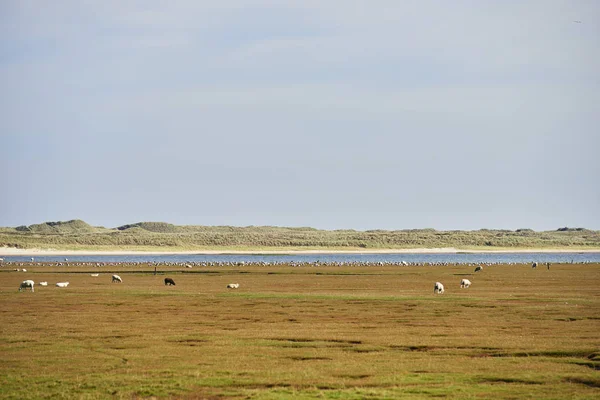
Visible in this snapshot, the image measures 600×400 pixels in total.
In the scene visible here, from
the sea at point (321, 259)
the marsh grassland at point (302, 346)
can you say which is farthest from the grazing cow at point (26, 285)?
the sea at point (321, 259)

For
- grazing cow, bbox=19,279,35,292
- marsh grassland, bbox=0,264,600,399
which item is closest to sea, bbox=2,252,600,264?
grazing cow, bbox=19,279,35,292

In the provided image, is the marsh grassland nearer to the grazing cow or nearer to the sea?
the grazing cow

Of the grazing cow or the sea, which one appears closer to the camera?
the grazing cow

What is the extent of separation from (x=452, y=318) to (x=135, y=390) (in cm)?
1847

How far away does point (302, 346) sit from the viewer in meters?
26.8

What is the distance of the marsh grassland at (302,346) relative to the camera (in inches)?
798

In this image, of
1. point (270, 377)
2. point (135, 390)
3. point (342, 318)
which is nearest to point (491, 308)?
point (342, 318)

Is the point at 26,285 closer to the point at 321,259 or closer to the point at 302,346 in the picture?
the point at 302,346

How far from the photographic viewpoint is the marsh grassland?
20.3 meters

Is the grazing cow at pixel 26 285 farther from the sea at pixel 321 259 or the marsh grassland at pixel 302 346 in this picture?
the sea at pixel 321 259

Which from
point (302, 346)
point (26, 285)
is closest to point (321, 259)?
point (26, 285)

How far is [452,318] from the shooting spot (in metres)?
34.9

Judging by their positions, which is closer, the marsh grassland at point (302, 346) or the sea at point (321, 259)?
the marsh grassland at point (302, 346)

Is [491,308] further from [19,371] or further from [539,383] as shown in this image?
[19,371]
